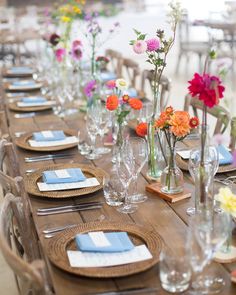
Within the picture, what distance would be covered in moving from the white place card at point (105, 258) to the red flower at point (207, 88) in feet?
1.59

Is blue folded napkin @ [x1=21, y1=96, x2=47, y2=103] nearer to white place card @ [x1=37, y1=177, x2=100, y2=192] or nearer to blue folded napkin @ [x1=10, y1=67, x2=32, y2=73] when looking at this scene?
blue folded napkin @ [x1=10, y1=67, x2=32, y2=73]

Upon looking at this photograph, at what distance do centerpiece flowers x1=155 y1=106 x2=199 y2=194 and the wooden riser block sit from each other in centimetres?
2

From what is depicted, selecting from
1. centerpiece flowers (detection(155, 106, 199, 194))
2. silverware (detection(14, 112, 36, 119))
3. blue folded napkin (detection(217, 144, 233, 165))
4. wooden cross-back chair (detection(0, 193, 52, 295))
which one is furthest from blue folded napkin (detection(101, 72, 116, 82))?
wooden cross-back chair (detection(0, 193, 52, 295))

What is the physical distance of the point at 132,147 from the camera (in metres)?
2.08

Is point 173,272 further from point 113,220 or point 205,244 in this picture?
point 113,220

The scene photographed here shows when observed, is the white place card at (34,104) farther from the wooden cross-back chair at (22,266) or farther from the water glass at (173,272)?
the water glass at (173,272)

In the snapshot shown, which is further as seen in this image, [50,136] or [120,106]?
[50,136]

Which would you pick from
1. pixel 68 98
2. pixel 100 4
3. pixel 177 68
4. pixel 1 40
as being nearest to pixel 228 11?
pixel 177 68

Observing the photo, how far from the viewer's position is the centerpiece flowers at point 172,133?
72.1 inches

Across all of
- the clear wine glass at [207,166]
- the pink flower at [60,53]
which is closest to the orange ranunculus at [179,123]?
the clear wine glass at [207,166]

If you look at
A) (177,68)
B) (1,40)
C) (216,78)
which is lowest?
(177,68)

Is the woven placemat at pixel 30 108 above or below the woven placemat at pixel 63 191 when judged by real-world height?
below

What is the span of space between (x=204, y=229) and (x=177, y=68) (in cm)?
721

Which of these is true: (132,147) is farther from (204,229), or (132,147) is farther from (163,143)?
(204,229)
